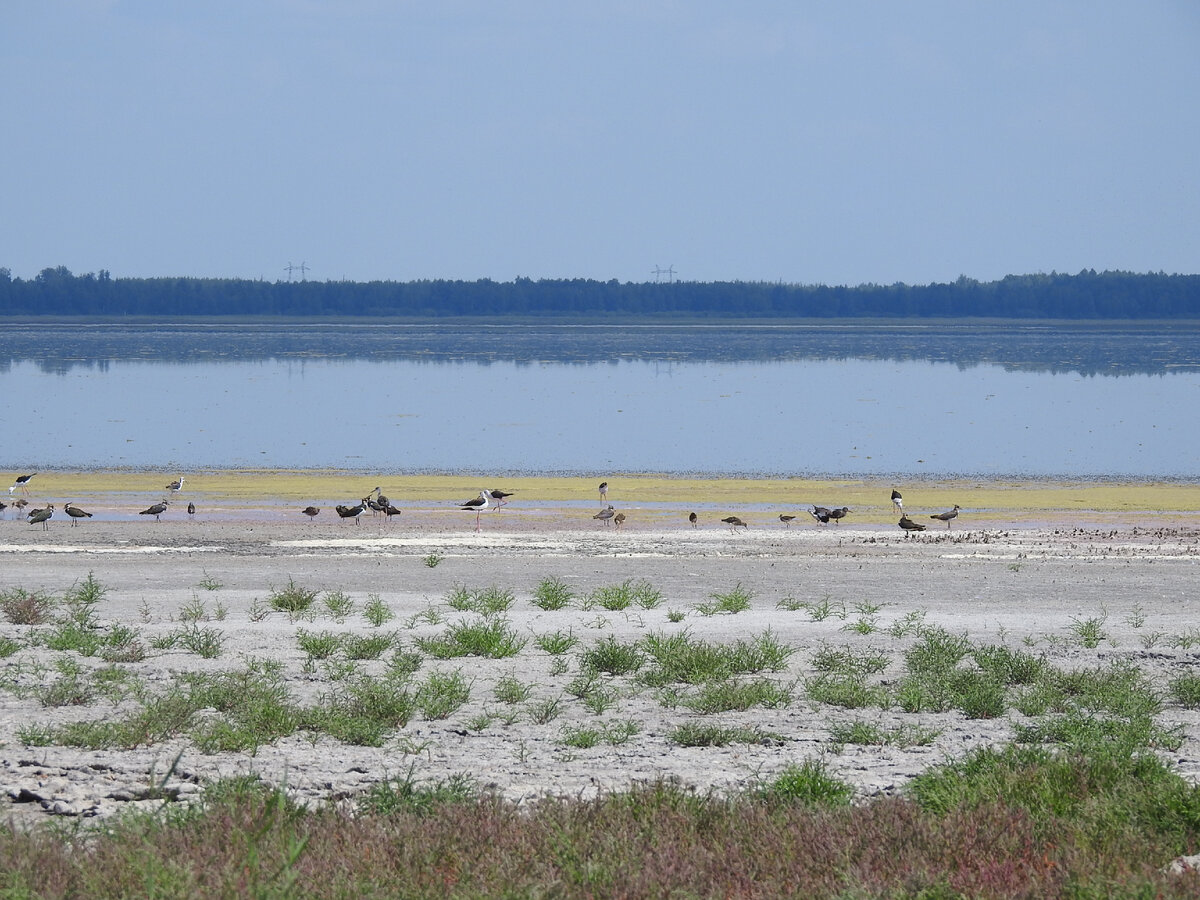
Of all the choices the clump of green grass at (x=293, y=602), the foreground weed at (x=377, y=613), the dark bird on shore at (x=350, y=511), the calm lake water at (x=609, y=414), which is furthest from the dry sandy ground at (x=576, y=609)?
the calm lake water at (x=609, y=414)

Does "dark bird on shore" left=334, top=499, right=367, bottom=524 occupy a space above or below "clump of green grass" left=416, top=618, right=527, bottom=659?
below

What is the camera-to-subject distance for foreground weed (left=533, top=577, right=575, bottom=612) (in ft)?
46.7

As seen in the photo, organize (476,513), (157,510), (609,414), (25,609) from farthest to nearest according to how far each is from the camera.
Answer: (609,414)
(476,513)
(157,510)
(25,609)

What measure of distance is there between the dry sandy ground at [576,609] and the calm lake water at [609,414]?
445 inches

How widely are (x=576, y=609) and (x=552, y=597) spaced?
0.37 m

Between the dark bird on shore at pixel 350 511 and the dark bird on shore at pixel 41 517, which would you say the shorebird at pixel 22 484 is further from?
the dark bird on shore at pixel 350 511

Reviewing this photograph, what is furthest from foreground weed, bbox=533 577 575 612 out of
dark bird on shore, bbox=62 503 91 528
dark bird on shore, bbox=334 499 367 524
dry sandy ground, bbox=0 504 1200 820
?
dark bird on shore, bbox=62 503 91 528

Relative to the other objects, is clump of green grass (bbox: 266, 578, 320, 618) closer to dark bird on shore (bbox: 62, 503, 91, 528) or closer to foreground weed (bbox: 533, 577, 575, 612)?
foreground weed (bbox: 533, 577, 575, 612)

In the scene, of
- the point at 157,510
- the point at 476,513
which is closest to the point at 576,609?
the point at 476,513

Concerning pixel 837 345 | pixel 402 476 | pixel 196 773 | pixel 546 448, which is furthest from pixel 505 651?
pixel 837 345

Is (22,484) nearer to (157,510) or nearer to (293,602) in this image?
(157,510)

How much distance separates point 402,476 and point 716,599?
19.4 meters

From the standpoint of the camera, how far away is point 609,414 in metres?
51.7

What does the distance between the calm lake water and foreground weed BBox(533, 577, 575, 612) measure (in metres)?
19.4
